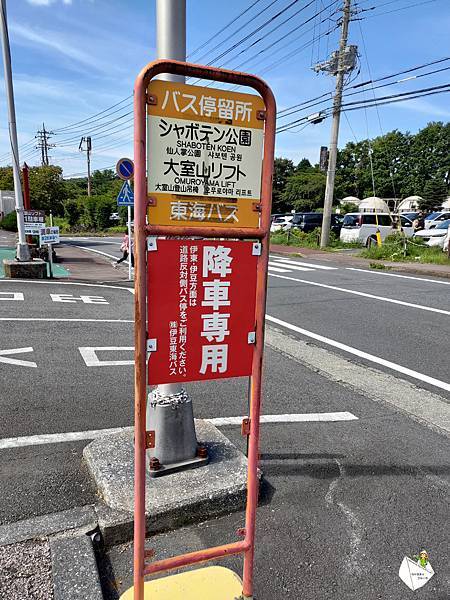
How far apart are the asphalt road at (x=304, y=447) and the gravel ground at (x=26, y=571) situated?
0.96 ft

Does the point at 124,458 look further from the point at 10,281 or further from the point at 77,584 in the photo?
the point at 10,281

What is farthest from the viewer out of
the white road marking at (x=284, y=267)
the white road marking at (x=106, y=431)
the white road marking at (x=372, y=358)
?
the white road marking at (x=284, y=267)

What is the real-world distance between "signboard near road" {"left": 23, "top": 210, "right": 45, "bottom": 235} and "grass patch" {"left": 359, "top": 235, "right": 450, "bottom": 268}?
11.1 metres

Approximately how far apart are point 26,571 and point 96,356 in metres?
3.49

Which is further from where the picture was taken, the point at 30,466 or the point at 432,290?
the point at 432,290

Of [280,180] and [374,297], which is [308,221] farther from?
[280,180]

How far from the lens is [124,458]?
9.47ft

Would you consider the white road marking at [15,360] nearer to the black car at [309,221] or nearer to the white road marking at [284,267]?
the white road marking at [284,267]

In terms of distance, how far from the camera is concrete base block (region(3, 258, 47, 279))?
10656 millimetres

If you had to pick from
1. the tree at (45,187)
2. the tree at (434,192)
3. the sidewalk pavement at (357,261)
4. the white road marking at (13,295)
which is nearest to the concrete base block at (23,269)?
the white road marking at (13,295)

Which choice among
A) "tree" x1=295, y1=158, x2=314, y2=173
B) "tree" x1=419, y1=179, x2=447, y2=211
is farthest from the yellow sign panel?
"tree" x1=295, y1=158, x2=314, y2=173

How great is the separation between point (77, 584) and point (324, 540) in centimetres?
128

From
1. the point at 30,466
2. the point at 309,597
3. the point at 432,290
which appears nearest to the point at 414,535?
the point at 309,597

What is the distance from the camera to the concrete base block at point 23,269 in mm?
10656
